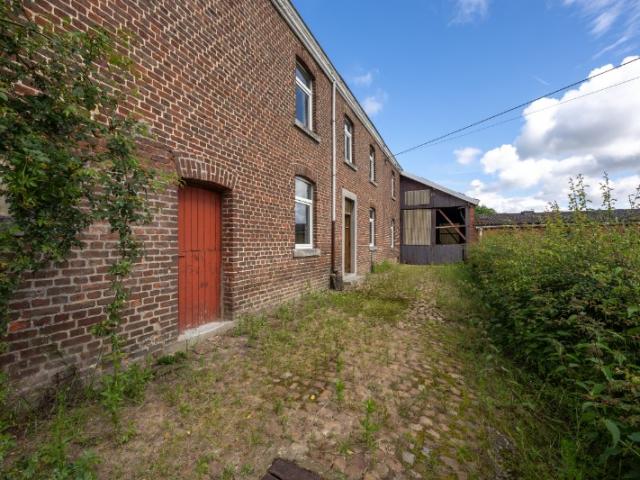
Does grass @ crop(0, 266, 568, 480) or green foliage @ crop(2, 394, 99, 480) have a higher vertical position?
green foliage @ crop(2, 394, 99, 480)

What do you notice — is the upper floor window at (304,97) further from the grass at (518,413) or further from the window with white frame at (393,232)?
the window with white frame at (393,232)

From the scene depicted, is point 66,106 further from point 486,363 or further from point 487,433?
point 486,363

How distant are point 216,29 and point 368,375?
5.28m

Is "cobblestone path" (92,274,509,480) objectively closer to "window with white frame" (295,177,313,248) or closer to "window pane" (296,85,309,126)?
"window with white frame" (295,177,313,248)

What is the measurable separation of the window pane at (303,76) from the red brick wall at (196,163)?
0.26 m

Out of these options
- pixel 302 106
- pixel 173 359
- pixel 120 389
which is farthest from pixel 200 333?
pixel 302 106

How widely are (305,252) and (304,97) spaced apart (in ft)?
13.5

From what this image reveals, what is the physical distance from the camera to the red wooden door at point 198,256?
4.02m

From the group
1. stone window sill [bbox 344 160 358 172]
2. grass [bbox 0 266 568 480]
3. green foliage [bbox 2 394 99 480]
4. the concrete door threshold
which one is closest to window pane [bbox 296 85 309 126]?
stone window sill [bbox 344 160 358 172]

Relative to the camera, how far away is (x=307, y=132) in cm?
702

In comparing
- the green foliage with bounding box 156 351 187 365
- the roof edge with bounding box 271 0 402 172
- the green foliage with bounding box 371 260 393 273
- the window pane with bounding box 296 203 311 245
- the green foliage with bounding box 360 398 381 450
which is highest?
the roof edge with bounding box 271 0 402 172

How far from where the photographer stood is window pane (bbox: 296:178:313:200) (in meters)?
7.05

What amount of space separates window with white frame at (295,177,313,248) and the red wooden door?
2655 millimetres

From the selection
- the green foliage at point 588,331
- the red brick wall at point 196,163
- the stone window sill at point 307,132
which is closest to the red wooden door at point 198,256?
the red brick wall at point 196,163
